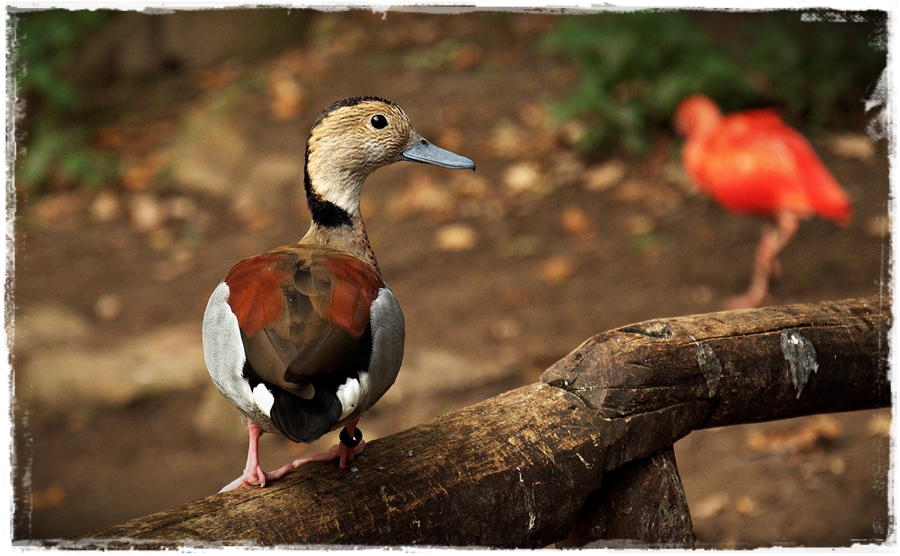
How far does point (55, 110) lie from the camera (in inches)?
286

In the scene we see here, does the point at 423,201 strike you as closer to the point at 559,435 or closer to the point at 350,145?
the point at 350,145

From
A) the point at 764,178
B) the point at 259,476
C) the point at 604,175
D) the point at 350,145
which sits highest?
the point at 604,175

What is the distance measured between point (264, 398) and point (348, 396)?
0.17 m

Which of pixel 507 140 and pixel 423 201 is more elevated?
pixel 507 140

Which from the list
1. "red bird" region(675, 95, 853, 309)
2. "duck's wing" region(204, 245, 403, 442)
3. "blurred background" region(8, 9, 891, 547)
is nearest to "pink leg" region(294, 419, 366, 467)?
"duck's wing" region(204, 245, 403, 442)

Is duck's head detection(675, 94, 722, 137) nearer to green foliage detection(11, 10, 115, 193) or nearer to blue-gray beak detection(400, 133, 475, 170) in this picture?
blue-gray beak detection(400, 133, 475, 170)

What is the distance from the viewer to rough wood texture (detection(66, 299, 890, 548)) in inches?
70.8

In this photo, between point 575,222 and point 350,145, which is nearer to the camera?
point 350,145

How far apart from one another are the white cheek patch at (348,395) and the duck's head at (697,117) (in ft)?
13.9

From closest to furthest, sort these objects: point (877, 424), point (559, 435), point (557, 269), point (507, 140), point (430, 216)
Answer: point (559, 435)
point (877, 424)
point (557, 269)
point (430, 216)
point (507, 140)

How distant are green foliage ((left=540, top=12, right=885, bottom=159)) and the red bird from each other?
0.92 m

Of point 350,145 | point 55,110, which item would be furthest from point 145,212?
point 350,145

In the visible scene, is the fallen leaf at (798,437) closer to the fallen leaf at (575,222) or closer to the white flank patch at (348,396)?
the fallen leaf at (575,222)

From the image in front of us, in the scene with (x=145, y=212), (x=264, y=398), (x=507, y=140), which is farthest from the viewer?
(x=507, y=140)
